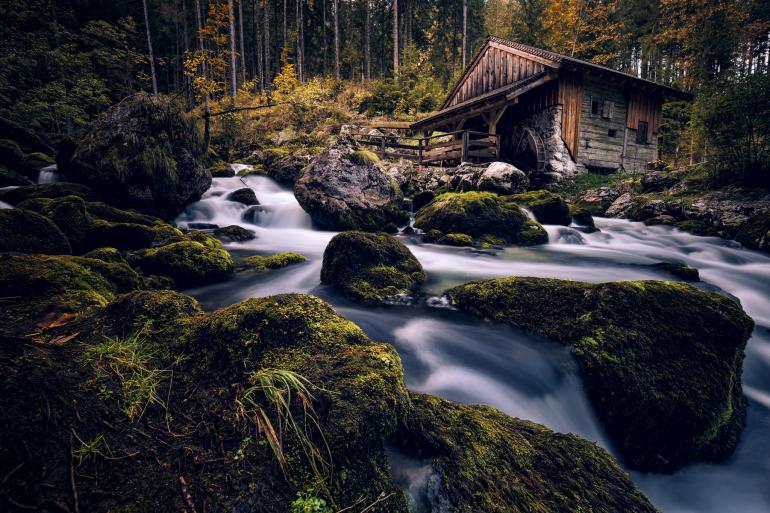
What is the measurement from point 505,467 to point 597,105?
21343 millimetres

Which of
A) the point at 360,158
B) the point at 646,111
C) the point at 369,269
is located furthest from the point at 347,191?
the point at 646,111

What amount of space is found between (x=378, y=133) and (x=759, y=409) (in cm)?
2174

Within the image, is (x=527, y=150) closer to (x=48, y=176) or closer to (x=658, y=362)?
(x=658, y=362)

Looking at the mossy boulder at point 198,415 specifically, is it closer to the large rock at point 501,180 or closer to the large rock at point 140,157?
the large rock at point 140,157

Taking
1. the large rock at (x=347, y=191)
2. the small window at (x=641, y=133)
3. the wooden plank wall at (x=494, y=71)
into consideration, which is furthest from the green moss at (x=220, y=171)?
the small window at (x=641, y=133)

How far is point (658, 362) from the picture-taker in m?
3.22

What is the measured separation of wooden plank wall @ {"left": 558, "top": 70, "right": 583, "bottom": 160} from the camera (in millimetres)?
17250

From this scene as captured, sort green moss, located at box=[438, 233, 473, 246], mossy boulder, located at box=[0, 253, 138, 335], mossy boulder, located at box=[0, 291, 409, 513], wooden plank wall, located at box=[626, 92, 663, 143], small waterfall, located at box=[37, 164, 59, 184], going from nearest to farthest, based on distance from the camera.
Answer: mossy boulder, located at box=[0, 291, 409, 513], mossy boulder, located at box=[0, 253, 138, 335], green moss, located at box=[438, 233, 473, 246], small waterfall, located at box=[37, 164, 59, 184], wooden plank wall, located at box=[626, 92, 663, 143]

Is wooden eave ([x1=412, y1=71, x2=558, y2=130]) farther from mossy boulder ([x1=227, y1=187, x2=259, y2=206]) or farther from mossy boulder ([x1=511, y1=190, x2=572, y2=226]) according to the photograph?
mossy boulder ([x1=227, y1=187, x2=259, y2=206])

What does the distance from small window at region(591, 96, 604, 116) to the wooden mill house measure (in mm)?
48

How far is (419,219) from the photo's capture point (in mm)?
11453

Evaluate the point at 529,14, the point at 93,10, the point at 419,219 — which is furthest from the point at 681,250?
the point at 93,10

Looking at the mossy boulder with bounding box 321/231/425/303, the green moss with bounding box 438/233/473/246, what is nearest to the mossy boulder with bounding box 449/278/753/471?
the mossy boulder with bounding box 321/231/425/303

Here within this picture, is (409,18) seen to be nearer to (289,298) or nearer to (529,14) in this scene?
(529,14)
